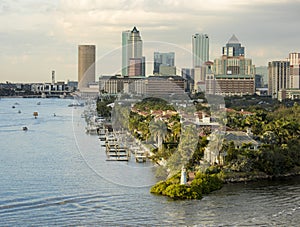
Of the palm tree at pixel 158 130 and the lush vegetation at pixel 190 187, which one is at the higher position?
the palm tree at pixel 158 130

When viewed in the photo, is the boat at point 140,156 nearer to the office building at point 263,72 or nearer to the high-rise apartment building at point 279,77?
the high-rise apartment building at point 279,77

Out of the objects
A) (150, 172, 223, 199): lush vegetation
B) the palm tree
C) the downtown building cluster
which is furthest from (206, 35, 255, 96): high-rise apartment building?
(150, 172, 223, 199): lush vegetation

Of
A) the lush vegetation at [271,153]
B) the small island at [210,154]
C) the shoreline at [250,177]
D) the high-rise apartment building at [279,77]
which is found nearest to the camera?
the small island at [210,154]

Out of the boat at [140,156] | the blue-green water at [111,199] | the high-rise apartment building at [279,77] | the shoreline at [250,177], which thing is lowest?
the blue-green water at [111,199]

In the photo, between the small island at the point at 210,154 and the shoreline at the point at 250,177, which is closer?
the small island at the point at 210,154

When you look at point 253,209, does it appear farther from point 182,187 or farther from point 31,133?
point 31,133

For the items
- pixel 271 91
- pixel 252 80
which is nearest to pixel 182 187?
pixel 252 80

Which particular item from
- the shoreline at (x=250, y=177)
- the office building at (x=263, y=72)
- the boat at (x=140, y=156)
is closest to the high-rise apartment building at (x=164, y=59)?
the shoreline at (x=250, y=177)

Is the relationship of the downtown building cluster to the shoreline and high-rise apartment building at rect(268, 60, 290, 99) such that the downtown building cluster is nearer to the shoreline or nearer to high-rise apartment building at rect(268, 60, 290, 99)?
high-rise apartment building at rect(268, 60, 290, 99)
